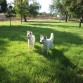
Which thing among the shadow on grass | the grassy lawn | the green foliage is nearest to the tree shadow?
the grassy lawn

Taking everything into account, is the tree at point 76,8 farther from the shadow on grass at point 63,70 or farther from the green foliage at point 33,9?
the green foliage at point 33,9

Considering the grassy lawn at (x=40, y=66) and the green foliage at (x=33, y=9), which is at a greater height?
the green foliage at (x=33, y=9)

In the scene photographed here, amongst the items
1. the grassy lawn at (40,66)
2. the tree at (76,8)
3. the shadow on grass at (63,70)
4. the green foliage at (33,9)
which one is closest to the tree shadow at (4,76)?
the grassy lawn at (40,66)

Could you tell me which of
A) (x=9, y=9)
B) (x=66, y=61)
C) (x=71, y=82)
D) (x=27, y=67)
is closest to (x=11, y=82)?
(x=27, y=67)

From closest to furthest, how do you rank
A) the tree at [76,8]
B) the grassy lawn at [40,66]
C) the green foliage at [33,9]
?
the grassy lawn at [40,66], the tree at [76,8], the green foliage at [33,9]

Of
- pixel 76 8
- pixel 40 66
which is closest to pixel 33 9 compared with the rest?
pixel 76 8

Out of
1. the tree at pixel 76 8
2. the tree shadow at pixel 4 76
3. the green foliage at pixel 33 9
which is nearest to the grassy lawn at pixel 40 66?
the tree shadow at pixel 4 76

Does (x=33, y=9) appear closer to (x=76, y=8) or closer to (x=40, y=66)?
(x=76, y=8)

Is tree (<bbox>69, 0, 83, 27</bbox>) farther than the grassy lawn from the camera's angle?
Yes

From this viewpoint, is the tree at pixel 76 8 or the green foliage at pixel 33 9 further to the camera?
the green foliage at pixel 33 9

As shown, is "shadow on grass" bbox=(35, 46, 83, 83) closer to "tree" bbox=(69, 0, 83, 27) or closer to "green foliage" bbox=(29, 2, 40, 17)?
"tree" bbox=(69, 0, 83, 27)

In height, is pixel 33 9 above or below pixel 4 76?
above

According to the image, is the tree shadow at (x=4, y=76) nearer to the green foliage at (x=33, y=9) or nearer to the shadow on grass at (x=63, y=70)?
the shadow on grass at (x=63, y=70)

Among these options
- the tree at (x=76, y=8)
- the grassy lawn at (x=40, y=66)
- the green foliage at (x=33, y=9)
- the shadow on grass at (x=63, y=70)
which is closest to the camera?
the grassy lawn at (x=40, y=66)
